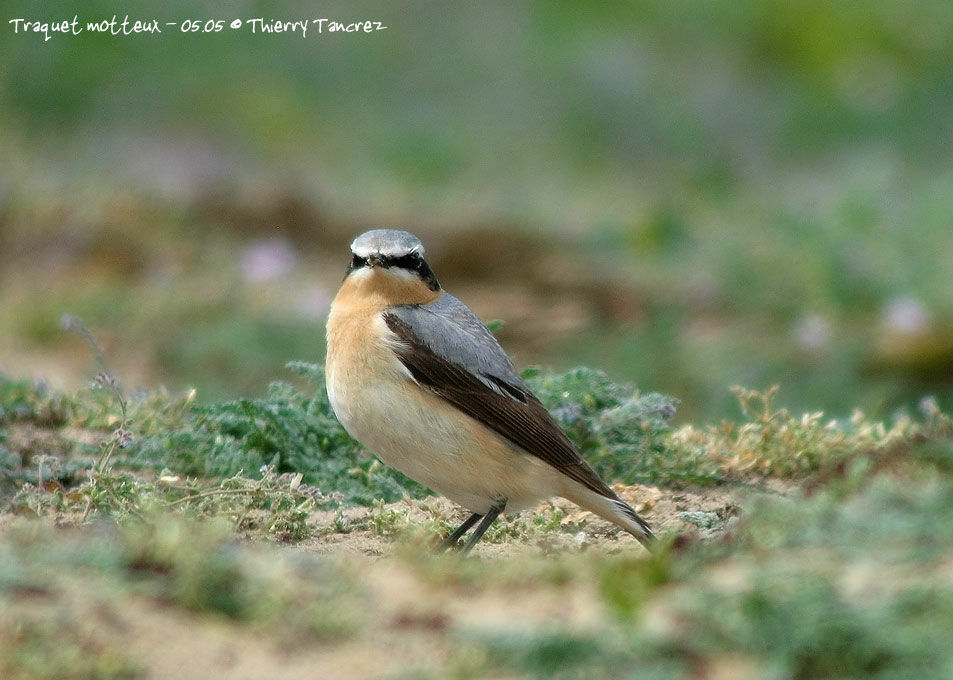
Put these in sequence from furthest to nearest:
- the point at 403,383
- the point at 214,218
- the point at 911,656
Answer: the point at 214,218 < the point at 403,383 < the point at 911,656

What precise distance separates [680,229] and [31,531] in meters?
8.79

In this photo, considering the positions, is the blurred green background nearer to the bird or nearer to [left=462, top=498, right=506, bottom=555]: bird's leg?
the bird

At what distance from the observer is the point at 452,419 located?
5.21 m

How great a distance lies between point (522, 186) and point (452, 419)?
8.60 meters

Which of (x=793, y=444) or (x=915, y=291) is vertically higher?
(x=915, y=291)

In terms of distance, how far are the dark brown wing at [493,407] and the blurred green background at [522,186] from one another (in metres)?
3.02

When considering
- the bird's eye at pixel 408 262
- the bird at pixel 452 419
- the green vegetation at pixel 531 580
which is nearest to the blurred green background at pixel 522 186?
the bird's eye at pixel 408 262

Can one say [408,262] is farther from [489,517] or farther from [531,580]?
[531,580]

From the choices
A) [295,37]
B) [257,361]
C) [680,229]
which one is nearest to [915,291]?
[680,229]

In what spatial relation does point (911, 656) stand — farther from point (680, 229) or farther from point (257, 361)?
point (680, 229)

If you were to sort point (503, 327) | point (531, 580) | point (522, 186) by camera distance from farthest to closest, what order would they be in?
1. point (522, 186)
2. point (503, 327)
3. point (531, 580)

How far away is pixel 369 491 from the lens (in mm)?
5789

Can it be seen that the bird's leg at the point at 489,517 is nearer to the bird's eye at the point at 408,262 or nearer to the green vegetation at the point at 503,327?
the green vegetation at the point at 503,327

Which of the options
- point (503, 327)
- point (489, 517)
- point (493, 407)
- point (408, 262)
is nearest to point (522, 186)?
point (503, 327)
